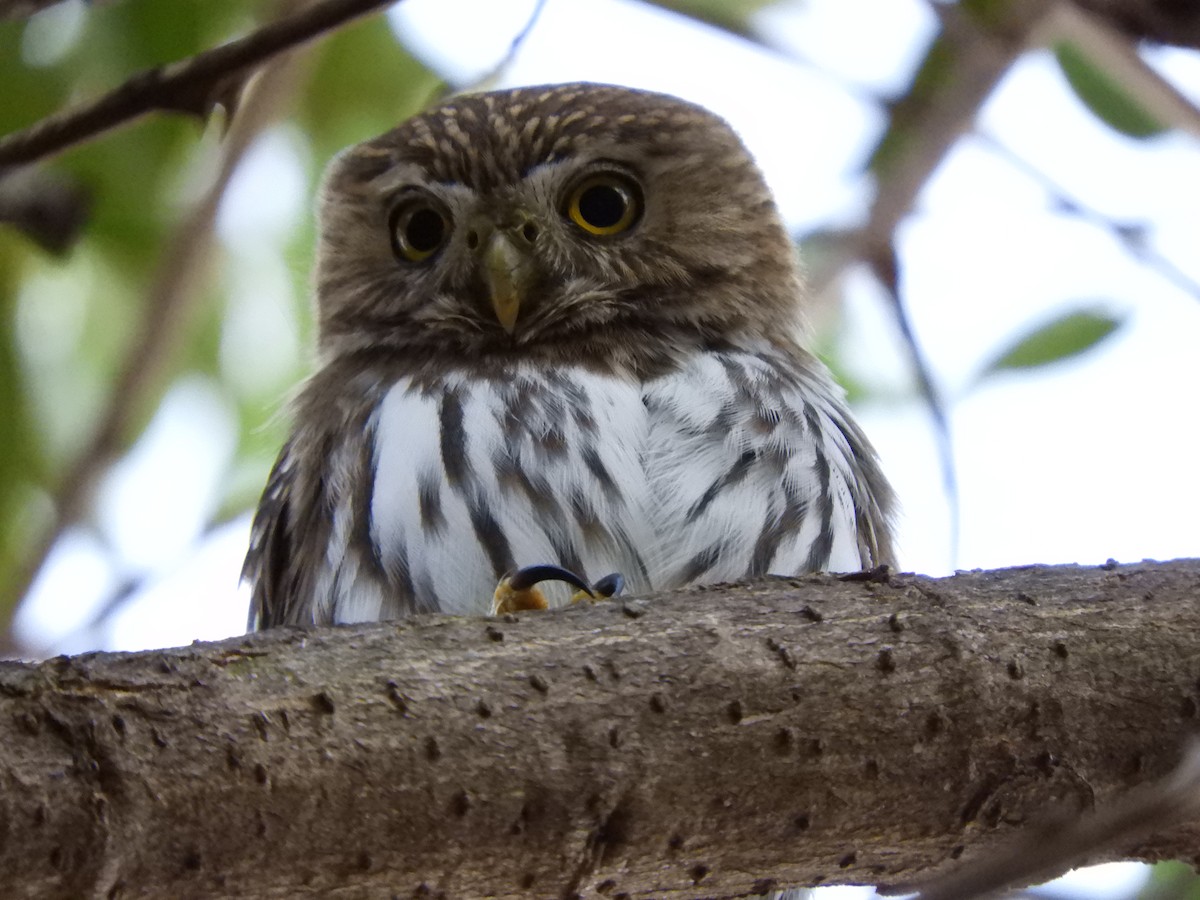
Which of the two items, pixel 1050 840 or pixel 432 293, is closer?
pixel 1050 840

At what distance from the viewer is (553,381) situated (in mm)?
3621

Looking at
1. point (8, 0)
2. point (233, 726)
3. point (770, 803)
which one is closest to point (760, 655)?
point (770, 803)

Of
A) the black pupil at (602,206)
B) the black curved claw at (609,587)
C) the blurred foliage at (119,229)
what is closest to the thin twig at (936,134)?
the black pupil at (602,206)

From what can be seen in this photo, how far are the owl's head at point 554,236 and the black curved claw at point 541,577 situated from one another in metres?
1.12

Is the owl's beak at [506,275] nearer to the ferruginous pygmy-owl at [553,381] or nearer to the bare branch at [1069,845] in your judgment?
the ferruginous pygmy-owl at [553,381]

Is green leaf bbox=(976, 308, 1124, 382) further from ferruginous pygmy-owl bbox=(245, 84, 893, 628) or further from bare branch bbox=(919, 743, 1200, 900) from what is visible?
bare branch bbox=(919, 743, 1200, 900)

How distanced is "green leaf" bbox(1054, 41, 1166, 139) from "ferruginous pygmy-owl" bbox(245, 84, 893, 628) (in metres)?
0.89

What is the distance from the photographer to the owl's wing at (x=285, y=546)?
354 centimetres

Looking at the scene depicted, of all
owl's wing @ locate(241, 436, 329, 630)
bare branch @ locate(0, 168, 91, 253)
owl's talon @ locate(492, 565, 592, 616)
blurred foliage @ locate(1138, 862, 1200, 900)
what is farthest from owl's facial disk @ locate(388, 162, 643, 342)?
blurred foliage @ locate(1138, 862, 1200, 900)

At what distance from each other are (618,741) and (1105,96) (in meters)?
2.47

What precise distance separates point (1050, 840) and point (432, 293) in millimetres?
2966

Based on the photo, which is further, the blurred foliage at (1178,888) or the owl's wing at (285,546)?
the owl's wing at (285,546)

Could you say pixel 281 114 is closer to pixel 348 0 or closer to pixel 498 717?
pixel 348 0

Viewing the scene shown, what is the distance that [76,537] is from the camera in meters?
4.32
